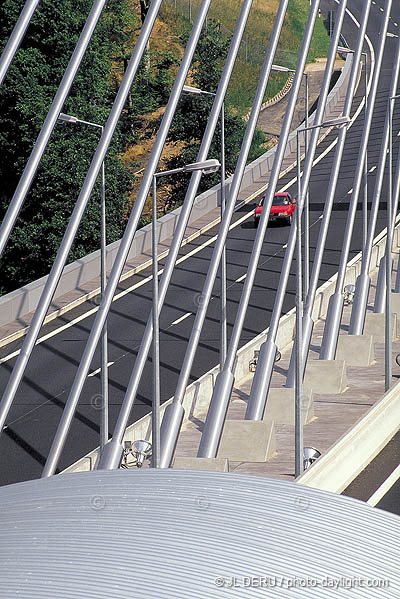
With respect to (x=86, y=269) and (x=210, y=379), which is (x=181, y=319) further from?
(x=210, y=379)

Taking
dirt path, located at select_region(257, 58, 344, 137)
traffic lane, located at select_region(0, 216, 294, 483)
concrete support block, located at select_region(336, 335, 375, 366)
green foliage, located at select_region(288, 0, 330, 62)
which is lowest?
traffic lane, located at select_region(0, 216, 294, 483)

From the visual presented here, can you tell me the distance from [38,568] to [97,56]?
52.2 metres

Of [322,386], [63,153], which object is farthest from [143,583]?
[63,153]

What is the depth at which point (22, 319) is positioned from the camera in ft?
122

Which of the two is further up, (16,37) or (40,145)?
(16,37)

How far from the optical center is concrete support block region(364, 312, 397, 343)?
3716 cm

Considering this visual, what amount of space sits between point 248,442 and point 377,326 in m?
13.8

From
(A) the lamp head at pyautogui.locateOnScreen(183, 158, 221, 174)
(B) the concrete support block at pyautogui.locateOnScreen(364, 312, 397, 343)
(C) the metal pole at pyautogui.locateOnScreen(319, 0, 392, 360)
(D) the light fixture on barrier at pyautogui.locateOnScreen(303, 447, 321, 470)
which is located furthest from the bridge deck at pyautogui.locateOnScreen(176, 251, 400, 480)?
(A) the lamp head at pyautogui.locateOnScreen(183, 158, 221, 174)

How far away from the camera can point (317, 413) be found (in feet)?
95.3

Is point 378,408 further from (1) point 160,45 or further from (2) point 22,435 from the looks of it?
(1) point 160,45

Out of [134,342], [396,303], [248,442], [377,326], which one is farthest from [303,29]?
[248,442]

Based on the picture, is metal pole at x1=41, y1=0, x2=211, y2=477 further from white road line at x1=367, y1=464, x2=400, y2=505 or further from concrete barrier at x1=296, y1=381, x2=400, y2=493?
white road line at x1=367, y1=464, x2=400, y2=505

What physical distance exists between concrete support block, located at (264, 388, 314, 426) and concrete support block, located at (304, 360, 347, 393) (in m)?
1.93

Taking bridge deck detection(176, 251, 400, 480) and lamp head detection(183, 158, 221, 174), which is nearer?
lamp head detection(183, 158, 221, 174)
